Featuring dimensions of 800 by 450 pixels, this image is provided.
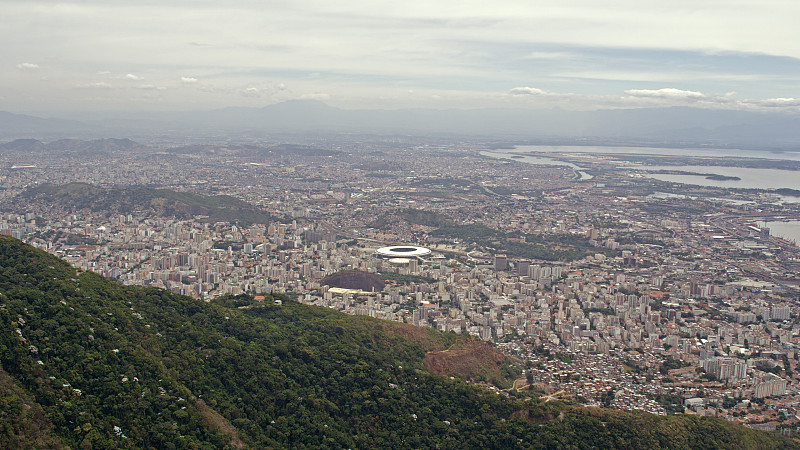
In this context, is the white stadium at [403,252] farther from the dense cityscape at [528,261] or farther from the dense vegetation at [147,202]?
the dense vegetation at [147,202]

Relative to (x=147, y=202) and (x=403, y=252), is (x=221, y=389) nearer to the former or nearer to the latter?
(x=403, y=252)

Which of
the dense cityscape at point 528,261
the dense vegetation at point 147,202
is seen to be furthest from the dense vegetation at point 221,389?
the dense vegetation at point 147,202

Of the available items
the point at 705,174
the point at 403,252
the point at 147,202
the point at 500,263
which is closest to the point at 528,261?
the point at 500,263

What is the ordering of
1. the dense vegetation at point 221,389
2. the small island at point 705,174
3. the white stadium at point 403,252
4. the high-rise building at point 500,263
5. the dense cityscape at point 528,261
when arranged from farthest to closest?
1. the small island at point 705,174
2. the white stadium at point 403,252
3. the high-rise building at point 500,263
4. the dense cityscape at point 528,261
5. the dense vegetation at point 221,389

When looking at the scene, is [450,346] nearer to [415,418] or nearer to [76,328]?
[415,418]

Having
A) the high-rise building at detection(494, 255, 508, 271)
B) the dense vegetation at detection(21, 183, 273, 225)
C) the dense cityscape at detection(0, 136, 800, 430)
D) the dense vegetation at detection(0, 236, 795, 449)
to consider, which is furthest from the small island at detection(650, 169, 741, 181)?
the dense vegetation at detection(0, 236, 795, 449)

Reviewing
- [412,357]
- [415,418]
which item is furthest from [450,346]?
[415,418]

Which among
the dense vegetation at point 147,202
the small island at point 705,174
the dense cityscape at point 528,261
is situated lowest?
the dense cityscape at point 528,261
